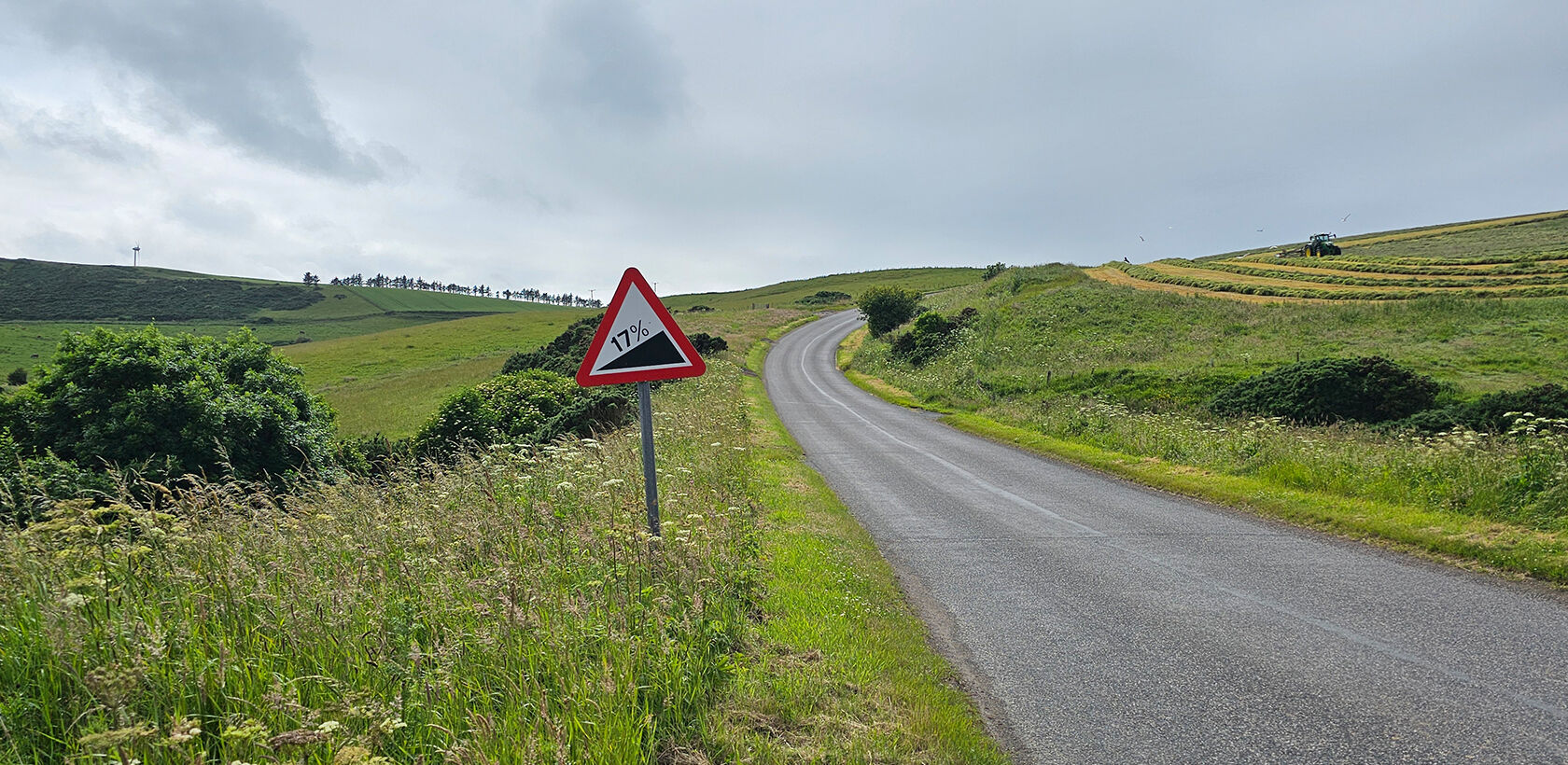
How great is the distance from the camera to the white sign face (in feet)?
17.0

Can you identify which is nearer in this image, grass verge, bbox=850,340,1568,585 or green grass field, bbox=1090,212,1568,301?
grass verge, bbox=850,340,1568,585

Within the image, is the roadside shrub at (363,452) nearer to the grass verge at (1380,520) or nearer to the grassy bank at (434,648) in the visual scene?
the grassy bank at (434,648)

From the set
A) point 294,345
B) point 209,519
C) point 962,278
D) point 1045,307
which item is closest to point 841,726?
point 209,519

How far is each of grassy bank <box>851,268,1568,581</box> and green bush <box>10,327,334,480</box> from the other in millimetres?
16276

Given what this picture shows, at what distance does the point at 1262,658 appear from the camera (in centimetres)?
496

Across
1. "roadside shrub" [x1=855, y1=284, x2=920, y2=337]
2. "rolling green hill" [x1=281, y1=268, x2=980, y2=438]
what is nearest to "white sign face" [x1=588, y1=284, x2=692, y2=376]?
"rolling green hill" [x1=281, y1=268, x2=980, y2=438]

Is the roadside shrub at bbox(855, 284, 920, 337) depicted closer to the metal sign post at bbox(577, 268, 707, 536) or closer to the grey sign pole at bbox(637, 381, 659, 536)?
the metal sign post at bbox(577, 268, 707, 536)

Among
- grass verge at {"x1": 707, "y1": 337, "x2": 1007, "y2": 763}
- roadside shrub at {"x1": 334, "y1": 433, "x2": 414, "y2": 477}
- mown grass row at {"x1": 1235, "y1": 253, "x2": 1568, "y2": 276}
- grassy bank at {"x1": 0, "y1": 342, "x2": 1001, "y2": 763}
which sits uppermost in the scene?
mown grass row at {"x1": 1235, "y1": 253, "x2": 1568, "y2": 276}

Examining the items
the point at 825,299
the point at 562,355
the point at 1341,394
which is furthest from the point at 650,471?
the point at 825,299

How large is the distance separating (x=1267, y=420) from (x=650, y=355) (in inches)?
591

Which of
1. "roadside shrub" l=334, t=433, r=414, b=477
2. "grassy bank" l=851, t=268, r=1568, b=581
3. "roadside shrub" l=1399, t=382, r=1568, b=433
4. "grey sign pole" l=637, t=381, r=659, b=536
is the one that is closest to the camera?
"grey sign pole" l=637, t=381, r=659, b=536

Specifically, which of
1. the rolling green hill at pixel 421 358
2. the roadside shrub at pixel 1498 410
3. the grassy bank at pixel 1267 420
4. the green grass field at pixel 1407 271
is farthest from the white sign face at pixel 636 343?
the green grass field at pixel 1407 271

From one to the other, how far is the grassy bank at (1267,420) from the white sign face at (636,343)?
8258 mm

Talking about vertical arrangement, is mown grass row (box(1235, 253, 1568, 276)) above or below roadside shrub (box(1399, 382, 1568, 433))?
above
